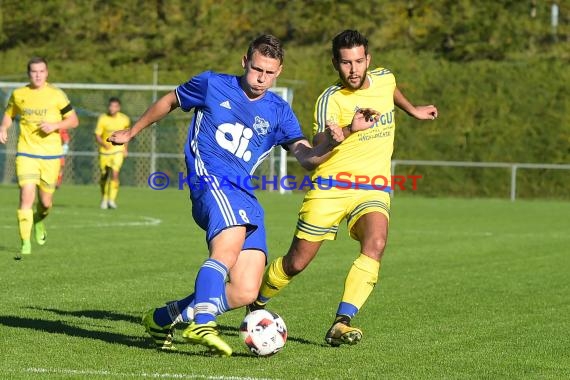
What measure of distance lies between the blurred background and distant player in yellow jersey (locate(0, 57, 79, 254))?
1738cm

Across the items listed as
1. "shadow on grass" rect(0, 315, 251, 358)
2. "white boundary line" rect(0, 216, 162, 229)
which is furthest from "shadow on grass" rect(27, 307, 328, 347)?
"white boundary line" rect(0, 216, 162, 229)

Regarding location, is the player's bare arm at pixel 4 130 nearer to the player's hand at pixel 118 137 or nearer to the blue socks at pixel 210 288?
the player's hand at pixel 118 137

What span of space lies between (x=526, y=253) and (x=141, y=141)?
20.7 metres

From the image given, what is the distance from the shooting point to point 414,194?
3375 centimetres

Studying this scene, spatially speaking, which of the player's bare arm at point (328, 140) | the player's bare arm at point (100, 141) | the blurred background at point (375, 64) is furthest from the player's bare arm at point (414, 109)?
the blurred background at point (375, 64)

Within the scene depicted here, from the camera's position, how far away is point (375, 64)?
34.5 meters

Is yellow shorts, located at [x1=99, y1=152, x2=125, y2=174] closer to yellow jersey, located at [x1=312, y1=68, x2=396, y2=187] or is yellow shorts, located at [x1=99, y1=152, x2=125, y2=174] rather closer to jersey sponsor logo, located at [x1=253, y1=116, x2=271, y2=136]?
yellow jersey, located at [x1=312, y1=68, x2=396, y2=187]

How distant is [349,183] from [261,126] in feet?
3.57

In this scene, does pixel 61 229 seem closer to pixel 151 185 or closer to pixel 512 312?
pixel 512 312

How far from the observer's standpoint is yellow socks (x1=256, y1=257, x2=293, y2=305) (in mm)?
8539

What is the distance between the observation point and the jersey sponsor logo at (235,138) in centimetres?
756

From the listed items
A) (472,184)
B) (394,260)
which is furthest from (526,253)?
(472,184)

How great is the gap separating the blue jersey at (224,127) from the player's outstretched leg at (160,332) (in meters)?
0.89

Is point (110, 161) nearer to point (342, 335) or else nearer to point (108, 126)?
point (108, 126)
